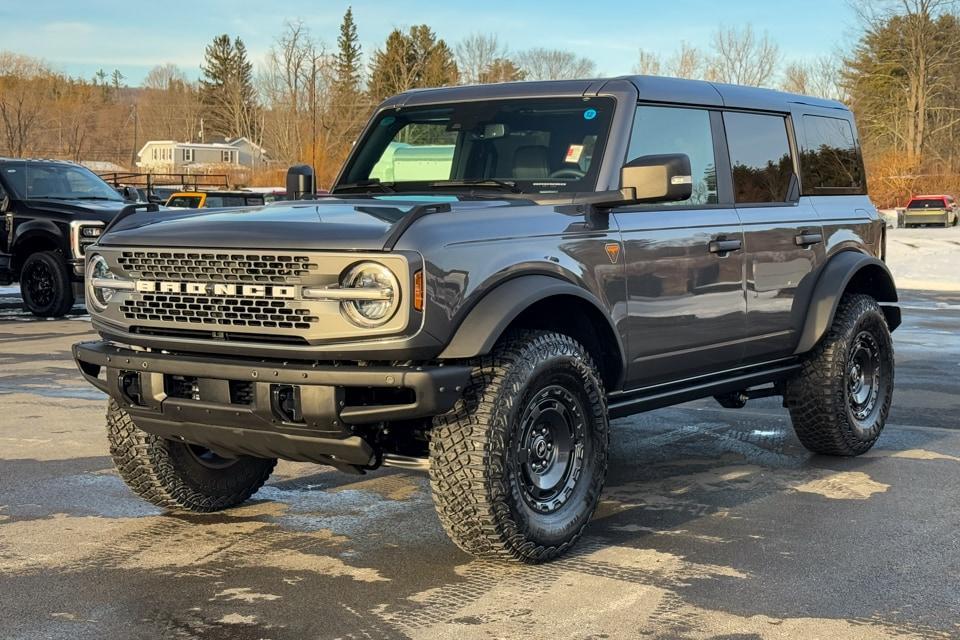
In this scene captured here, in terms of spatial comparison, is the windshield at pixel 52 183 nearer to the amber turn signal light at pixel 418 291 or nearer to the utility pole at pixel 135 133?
the amber turn signal light at pixel 418 291

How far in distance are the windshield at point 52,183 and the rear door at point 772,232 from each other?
11399 millimetres

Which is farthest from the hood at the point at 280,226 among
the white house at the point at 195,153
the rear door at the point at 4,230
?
the white house at the point at 195,153

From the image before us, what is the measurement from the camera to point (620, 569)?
4.70 metres

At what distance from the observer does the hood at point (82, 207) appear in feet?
49.8

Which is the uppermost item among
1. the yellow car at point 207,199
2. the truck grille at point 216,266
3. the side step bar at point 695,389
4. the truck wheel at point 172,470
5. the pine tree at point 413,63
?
the pine tree at point 413,63

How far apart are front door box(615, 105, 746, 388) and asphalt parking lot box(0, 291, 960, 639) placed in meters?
0.74

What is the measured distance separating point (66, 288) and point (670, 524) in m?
11.7

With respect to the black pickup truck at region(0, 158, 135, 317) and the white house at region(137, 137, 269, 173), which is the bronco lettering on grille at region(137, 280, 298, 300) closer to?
the black pickup truck at region(0, 158, 135, 317)

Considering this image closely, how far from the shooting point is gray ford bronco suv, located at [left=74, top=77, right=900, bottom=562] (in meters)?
4.38

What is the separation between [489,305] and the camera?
4.54m

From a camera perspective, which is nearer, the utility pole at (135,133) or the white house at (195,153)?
the white house at (195,153)

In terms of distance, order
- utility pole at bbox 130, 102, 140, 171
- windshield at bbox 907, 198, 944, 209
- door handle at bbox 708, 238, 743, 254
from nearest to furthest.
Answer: door handle at bbox 708, 238, 743, 254 < windshield at bbox 907, 198, 944, 209 < utility pole at bbox 130, 102, 140, 171

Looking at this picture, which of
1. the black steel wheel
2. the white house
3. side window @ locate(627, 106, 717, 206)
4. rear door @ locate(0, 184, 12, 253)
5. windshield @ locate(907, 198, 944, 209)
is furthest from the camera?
the white house

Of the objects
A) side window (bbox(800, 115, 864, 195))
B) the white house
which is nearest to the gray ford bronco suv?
side window (bbox(800, 115, 864, 195))
